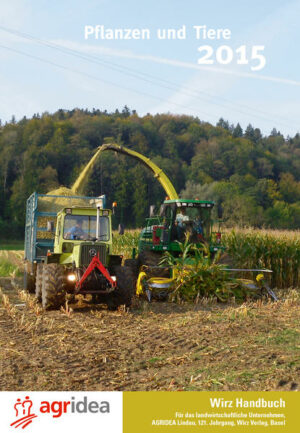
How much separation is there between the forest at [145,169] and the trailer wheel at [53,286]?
40973 mm

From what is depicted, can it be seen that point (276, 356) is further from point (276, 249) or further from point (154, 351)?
point (276, 249)

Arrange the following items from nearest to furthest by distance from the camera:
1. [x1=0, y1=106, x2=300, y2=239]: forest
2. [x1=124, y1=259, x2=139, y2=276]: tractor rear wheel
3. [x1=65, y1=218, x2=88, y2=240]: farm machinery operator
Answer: [x1=65, y1=218, x2=88, y2=240]: farm machinery operator → [x1=124, y1=259, x2=139, y2=276]: tractor rear wheel → [x1=0, y1=106, x2=300, y2=239]: forest

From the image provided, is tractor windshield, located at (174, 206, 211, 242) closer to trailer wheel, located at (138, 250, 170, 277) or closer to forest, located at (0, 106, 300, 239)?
trailer wheel, located at (138, 250, 170, 277)

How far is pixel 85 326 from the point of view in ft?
27.6

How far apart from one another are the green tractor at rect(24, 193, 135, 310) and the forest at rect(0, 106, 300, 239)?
39681 millimetres

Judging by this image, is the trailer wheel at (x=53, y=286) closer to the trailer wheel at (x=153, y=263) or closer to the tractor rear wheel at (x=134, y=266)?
the trailer wheel at (x=153, y=263)

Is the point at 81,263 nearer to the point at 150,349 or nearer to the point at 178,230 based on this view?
the point at 150,349

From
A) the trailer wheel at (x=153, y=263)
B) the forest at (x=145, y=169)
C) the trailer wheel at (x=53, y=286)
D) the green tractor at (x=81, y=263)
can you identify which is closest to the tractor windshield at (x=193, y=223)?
the trailer wheel at (x=153, y=263)

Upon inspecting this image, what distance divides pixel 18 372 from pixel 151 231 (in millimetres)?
8259

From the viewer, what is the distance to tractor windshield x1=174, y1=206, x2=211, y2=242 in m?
13.0

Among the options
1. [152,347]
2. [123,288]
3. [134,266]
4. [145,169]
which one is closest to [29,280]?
[134,266]

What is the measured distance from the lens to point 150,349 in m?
6.87

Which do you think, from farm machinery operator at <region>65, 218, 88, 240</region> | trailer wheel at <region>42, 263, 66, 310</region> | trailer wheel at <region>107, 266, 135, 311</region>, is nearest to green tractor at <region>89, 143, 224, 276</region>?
farm machinery operator at <region>65, 218, 88, 240</region>

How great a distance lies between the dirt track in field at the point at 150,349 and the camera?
17.5 feet
